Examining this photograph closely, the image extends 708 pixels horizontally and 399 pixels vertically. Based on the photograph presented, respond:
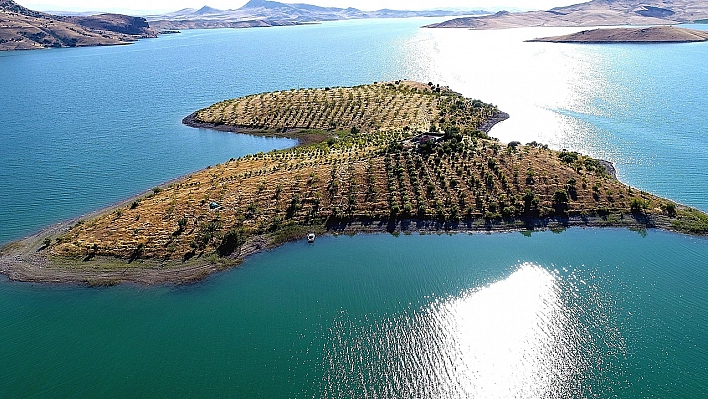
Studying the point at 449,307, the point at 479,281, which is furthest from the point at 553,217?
the point at 449,307

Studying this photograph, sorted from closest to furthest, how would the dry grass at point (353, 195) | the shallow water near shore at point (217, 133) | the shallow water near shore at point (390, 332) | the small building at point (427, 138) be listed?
the shallow water near shore at point (390, 332), the dry grass at point (353, 195), the shallow water near shore at point (217, 133), the small building at point (427, 138)

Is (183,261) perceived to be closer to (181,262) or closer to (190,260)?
(181,262)

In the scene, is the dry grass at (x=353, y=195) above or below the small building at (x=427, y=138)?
below

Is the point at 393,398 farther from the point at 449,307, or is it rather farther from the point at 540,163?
the point at 540,163

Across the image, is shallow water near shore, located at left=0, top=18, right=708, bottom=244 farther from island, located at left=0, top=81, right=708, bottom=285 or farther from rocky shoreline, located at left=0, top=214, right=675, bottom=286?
rocky shoreline, located at left=0, top=214, right=675, bottom=286

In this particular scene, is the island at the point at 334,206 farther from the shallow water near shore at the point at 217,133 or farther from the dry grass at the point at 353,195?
the shallow water near shore at the point at 217,133

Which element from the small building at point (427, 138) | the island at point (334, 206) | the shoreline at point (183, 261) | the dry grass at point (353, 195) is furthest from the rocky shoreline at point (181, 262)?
the small building at point (427, 138)
